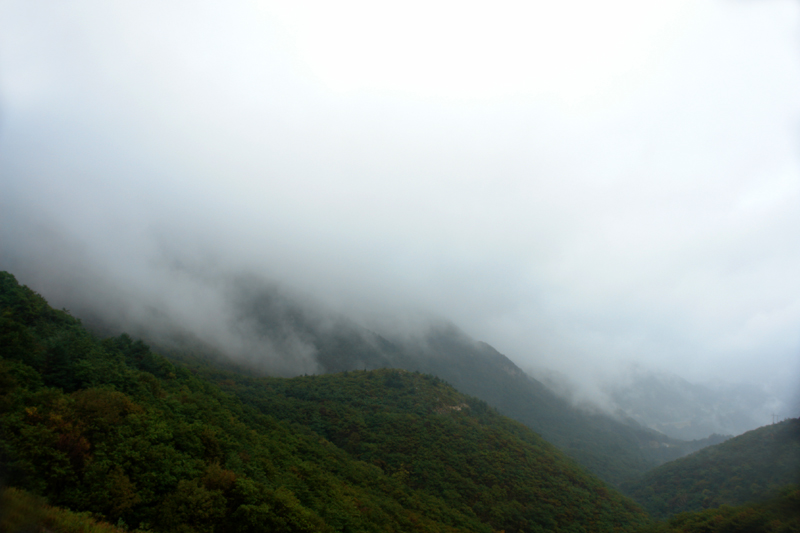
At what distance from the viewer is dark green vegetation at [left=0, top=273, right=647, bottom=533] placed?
16.9 meters

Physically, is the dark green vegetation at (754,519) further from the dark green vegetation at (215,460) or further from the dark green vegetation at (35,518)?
the dark green vegetation at (35,518)

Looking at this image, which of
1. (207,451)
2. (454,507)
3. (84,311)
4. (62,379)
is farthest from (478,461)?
(84,311)

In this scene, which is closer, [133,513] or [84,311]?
[133,513]

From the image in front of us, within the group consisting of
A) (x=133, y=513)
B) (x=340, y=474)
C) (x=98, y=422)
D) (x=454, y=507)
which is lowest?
(x=454, y=507)

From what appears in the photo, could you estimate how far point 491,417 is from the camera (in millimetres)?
99000

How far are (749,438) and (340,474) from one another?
100m

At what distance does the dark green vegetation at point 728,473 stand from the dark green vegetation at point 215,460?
16137mm

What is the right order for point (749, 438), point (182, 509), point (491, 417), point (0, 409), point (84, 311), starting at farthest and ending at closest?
point (84, 311)
point (491, 417)
point (749, 438)
point (182, 509)
point (0, 409)

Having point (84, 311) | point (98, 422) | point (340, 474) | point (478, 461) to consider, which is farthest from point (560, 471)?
point (84, 311)

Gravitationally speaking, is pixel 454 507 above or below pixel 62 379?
below

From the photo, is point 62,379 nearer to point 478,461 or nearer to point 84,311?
point 478,461

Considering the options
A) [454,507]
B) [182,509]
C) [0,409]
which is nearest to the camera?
[0,409]

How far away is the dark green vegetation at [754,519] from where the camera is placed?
27.2 m

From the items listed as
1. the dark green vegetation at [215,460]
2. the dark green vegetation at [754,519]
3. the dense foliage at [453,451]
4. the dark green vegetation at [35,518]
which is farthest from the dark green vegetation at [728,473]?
the dark green vegetation at [35,518]
